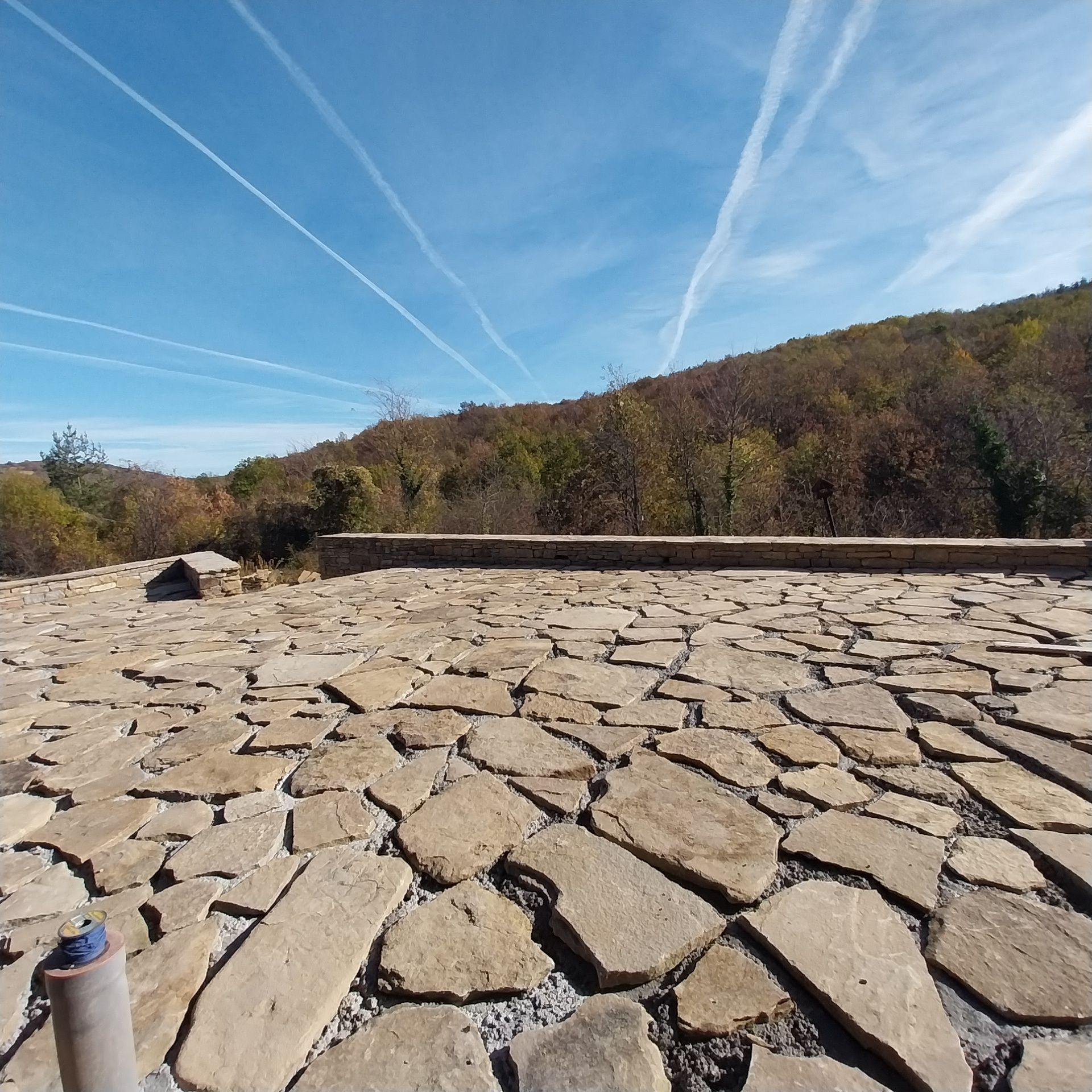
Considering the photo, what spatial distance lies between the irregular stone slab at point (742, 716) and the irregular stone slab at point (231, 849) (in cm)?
152

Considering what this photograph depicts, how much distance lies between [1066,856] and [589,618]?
2778mm

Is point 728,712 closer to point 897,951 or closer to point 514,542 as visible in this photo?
point 897,951

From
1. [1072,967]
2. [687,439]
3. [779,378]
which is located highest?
[779,378]

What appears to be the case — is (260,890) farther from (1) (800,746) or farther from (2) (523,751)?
(1) (800,746)

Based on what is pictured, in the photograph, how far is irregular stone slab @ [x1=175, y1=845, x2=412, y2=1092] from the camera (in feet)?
3.63

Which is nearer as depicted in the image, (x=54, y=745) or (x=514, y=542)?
(x=54, y=745)

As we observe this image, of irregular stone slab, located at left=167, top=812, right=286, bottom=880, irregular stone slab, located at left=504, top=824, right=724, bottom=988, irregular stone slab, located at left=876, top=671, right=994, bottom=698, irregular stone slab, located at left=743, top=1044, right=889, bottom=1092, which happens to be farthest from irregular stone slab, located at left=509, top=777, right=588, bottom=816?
irregular stone slab, located at left=876, top=671, right=994, bottom=698

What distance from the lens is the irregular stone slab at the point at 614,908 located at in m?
1.29

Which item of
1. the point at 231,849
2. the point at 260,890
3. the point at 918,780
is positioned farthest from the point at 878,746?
the point at 231,849

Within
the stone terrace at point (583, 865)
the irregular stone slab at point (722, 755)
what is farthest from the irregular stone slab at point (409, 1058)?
the irregular stone slab at point (722, 755)

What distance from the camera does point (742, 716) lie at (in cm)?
241

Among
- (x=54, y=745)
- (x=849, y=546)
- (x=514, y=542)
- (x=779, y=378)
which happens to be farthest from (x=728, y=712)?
(x=779, y=378)

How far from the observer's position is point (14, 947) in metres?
1.44

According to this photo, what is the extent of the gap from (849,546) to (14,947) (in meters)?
5.75
